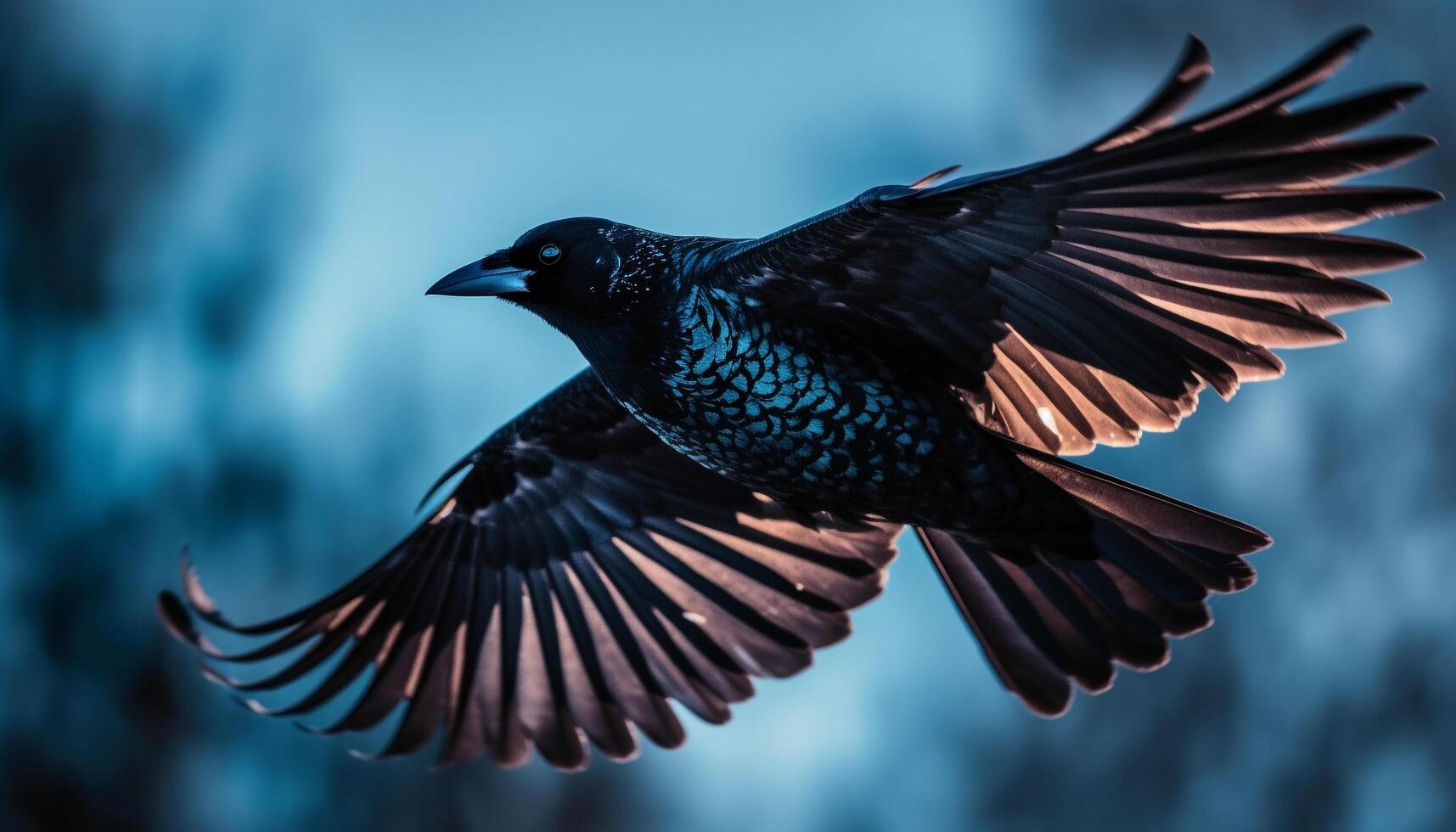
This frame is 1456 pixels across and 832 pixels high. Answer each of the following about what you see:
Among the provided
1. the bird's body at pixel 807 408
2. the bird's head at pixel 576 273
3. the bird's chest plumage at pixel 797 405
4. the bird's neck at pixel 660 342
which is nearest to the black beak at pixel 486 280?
the bird's head at pixel 576 273

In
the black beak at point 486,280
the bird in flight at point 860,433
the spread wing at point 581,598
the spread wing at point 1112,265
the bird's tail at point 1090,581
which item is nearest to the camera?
the spread wing at point 1112,265

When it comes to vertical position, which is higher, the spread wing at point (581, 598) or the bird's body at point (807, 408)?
the bird's body at point (807, 408)

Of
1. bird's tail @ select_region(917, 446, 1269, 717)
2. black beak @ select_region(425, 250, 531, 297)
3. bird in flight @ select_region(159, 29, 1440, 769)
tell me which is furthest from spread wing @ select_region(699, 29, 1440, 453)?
black beak @ select_region(425, 250, 531, 297)

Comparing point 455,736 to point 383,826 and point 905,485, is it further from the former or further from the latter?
point 383,826

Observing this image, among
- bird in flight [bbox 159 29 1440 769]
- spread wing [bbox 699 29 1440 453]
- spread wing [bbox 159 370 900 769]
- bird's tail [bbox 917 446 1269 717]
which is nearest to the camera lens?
spread wing [bbox 699 29 1440 453]

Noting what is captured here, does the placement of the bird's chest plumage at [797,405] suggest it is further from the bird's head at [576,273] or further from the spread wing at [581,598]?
the spread wing at [581,598]

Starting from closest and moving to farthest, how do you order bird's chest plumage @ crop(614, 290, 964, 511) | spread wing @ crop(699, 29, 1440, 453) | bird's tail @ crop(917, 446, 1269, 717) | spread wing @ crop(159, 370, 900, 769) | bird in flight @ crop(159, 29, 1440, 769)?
spread wing @ crop(699, 29, 1440, 453), bird in flight @ crop(159, 29, 1440, 769), bird's chest plumage @ crop(614, 290, 964, 511), bird's tail @ crop(917, 446, 1269, 717), spread wing @ crop(159, 370, 900, 769)

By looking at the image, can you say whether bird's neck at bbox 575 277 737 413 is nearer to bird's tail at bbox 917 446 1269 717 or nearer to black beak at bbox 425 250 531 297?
black beak at bbox 425 250 531 297
